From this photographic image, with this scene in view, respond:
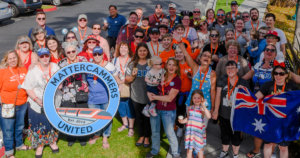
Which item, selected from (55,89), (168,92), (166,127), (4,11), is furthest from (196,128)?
(4,11)

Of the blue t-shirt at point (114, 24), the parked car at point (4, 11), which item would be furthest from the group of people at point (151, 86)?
the parked car at point (4, 11)

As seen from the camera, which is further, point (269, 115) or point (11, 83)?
point (11, 83)

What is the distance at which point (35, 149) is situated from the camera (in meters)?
5.41

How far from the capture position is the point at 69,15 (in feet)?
58.7

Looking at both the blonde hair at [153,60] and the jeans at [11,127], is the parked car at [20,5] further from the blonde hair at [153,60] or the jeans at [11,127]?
the blonde hair at [153,60]

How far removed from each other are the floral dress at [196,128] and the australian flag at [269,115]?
0.62m

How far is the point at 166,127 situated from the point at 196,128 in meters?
0.55

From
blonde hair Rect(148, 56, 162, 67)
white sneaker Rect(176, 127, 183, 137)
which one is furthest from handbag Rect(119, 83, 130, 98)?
white sneaker Rect(176, 127, 183, 137)

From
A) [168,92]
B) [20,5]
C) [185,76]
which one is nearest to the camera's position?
[168,92]

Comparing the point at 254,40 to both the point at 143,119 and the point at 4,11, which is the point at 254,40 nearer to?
the point at 143,119

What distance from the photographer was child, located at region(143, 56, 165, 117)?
4848mm

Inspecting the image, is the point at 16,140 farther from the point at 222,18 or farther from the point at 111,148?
the point at 222,18

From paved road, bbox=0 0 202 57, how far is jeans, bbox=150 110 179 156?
27.2 ft

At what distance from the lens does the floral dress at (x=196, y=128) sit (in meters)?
4.61
